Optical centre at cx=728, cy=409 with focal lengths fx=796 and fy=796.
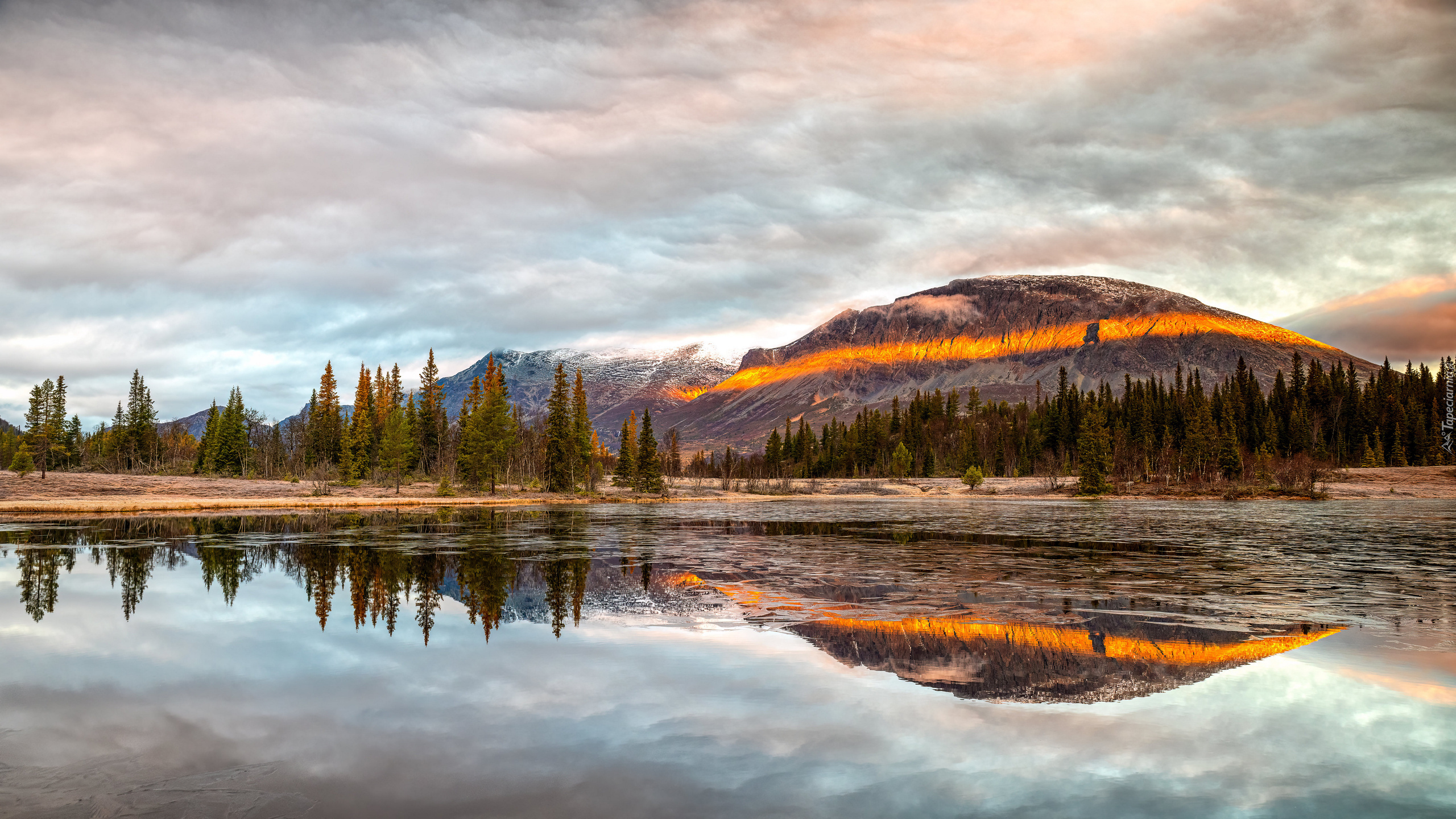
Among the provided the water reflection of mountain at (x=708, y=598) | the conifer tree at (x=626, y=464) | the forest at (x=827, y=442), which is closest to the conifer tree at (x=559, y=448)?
the forest at (x=827, y=442)

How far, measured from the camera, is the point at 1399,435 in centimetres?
12469

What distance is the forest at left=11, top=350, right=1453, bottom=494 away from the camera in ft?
307

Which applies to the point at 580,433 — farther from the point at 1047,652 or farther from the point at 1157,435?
the point at 1157,435

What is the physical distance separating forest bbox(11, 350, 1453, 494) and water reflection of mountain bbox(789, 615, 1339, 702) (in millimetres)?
71505

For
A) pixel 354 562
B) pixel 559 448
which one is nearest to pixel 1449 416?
pixel 559 448

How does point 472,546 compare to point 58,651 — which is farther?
point 472,546

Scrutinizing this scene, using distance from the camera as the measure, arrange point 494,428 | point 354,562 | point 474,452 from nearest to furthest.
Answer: point 354,562 < point 474,452 < point 494,428

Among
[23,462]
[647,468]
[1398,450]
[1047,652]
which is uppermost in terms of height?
[23,462]

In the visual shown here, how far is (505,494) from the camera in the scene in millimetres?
89250

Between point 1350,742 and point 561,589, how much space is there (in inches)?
603

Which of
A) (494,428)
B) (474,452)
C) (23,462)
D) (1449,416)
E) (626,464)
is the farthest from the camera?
(1449,416)

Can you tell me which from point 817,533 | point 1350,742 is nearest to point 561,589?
point 1350,742

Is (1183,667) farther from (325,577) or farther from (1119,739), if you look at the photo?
(325,577)

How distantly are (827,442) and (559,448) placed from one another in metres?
95.9
